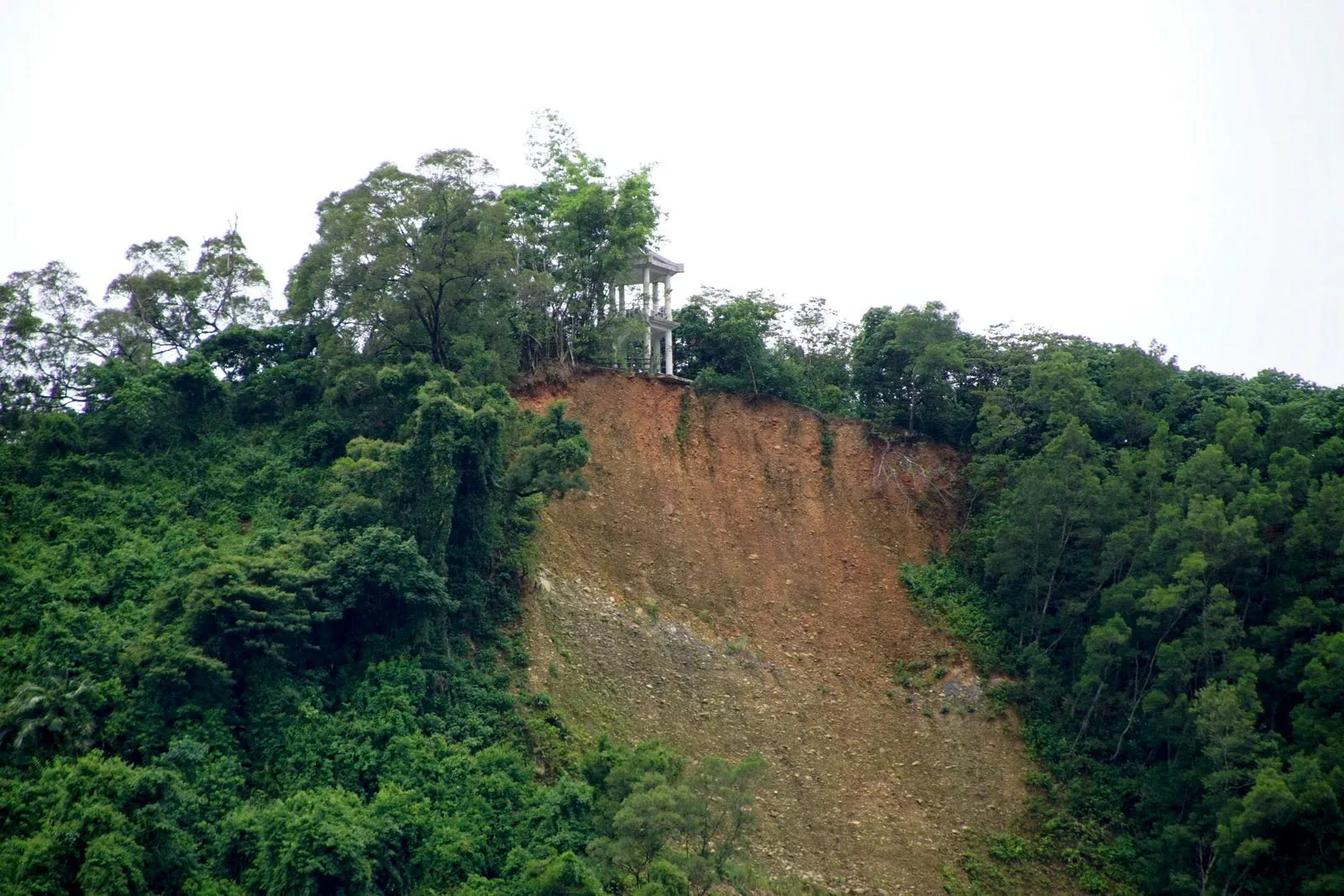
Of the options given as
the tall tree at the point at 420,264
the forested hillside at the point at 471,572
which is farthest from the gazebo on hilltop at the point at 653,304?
the tall tree at the point at 420,264

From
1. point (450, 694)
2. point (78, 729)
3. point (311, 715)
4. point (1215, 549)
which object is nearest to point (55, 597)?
point (78, 729)

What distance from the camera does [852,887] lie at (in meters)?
26.7

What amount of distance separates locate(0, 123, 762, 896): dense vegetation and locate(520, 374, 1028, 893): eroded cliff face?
1918 millimetres

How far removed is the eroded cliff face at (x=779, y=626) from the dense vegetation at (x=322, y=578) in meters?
1.92

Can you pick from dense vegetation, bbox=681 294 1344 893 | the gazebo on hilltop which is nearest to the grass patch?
dense vegetation, bbox=681 294 1344 893

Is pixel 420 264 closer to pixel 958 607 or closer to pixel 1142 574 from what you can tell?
pixel 958 607

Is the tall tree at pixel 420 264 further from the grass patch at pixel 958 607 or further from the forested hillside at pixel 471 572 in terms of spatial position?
the grass patch at pixel 958 607

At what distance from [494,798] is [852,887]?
6.88 m

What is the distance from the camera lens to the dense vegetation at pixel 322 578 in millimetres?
22312

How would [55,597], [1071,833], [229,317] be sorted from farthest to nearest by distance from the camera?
[229,317] < [1071,833] < [55,597]

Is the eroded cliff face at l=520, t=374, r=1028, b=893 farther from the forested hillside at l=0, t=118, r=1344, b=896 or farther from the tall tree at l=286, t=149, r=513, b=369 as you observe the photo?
the tall tree at l=286, t=149, r=513, b=369

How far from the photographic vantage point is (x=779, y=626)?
31.7 meters

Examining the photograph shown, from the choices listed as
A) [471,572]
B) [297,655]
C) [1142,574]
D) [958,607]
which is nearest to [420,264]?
[471,572]

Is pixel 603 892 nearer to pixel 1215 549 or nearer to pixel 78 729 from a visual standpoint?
pixel 78 729
